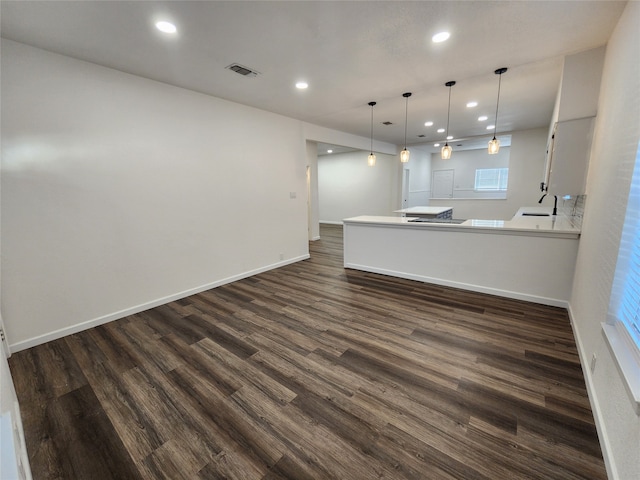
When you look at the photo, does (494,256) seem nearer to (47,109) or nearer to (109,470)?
(109,470)

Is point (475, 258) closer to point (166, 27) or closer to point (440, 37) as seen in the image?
point (440, 37)

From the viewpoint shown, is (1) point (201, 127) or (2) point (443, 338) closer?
(2) point (443, 338)

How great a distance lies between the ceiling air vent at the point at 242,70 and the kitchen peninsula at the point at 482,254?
2625 mm

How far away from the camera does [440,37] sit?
241cm

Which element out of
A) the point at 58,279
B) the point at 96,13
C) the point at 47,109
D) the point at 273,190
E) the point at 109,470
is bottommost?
the point at 109,470

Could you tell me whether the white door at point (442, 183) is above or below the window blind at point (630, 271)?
above

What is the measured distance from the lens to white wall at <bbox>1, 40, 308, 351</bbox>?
8.15 feet

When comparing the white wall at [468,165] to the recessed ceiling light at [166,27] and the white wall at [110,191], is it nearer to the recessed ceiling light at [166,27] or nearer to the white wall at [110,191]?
the white wall at [110,191]

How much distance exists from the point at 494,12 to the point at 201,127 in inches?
134

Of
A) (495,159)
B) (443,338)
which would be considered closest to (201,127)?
(443,338)

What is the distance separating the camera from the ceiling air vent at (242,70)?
2.89 metres

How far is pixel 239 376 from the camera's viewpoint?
215 centimetres

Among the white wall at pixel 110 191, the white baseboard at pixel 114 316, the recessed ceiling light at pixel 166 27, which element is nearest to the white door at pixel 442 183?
the white wall at pixel 110 191

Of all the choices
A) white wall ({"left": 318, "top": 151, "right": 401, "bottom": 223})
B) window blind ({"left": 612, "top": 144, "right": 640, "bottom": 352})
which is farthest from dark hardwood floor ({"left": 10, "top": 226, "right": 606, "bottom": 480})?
white wall ({"left": 318, "top": 151, "right": 401, "bottom": 223})
